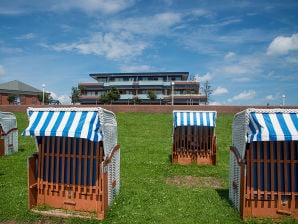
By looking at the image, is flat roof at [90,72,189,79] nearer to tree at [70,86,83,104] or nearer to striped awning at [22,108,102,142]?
tree at [70,86,83,104]

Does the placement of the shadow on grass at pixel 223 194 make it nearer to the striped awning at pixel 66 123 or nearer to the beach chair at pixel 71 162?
the beach chair at pixel 71 162

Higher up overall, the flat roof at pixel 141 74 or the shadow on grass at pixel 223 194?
the flat roof at pixel 141 74

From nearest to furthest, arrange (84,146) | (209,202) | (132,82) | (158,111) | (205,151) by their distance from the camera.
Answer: (84,146)
(209,202)
(205,151)
(158,111)
(132,82)

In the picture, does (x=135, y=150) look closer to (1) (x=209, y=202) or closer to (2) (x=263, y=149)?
(1) (x=209, y=202)

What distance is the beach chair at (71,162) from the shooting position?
20.6ft

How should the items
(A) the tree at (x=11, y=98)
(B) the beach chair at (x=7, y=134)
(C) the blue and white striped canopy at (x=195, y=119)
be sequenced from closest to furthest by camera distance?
1. (C) the blue and white striped canopy at (x=195, y=119)
2. (B) the beach chair at (x=7, y=134)
3. (A) the tree at (x=11, y=98)

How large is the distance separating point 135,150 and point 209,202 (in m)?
9.25

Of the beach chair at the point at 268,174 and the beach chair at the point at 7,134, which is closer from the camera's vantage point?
the beach chair at the point at 268,174

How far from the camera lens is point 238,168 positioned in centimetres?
689

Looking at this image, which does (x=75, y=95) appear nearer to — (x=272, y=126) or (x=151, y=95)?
(x=151, y=95)

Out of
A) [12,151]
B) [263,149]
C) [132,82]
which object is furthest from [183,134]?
[132,82]

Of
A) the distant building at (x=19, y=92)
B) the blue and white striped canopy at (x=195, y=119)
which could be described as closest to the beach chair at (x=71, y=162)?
the blue and white striped canopy at (x=195, y=119)

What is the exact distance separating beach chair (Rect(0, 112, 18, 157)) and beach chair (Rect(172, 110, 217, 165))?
867 centimetres

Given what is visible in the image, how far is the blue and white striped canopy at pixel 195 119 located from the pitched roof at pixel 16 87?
5691 cm
